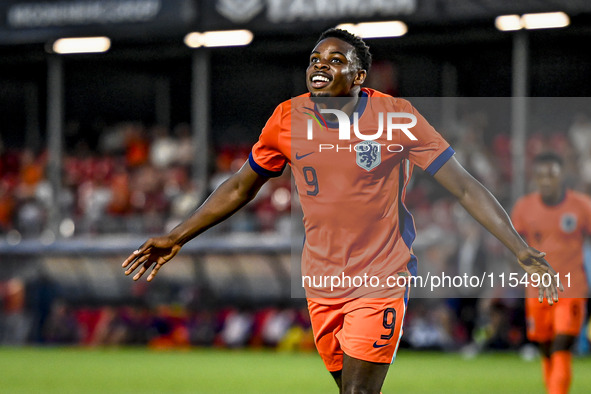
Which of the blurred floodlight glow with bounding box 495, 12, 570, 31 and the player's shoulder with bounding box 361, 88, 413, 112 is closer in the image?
the player's shoulder with bounding box 361, 88, 413, 112

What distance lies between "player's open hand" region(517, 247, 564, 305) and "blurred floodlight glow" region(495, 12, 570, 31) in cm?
1149

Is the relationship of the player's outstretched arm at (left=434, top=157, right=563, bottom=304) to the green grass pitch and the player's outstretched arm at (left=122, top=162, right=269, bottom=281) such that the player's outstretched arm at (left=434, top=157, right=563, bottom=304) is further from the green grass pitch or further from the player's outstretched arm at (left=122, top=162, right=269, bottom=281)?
the green grass pitch

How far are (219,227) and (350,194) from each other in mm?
12998

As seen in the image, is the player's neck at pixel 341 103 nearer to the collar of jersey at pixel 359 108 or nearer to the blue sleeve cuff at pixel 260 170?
the collar of jersey at pixel 359 108

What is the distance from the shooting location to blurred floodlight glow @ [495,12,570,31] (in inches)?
627

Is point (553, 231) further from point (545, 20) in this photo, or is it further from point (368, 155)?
point (545, 20)

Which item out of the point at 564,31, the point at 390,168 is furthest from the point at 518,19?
the point at 390,168

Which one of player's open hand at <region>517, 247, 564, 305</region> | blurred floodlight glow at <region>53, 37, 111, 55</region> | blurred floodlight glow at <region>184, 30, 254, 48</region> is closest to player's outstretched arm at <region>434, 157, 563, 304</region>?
player's open hand at <region>517, 247, 564, 305</region>

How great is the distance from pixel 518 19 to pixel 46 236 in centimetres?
944

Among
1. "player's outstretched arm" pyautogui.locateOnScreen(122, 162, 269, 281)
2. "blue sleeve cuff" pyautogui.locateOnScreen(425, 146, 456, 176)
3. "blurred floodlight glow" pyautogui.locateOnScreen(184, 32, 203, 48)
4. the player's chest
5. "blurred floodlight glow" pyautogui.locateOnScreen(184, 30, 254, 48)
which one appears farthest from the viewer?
"blurred floodlight glow" pyautogui.locateOnScreen(184, 32, 203, 48)

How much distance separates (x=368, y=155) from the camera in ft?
17.6

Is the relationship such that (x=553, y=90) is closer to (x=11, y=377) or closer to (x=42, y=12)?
(x=42, y=12)

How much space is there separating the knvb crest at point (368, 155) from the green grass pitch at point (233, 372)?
6.47 metres

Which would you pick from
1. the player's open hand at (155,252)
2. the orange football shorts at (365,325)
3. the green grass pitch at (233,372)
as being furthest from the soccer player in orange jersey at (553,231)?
the player's open hand at (155,252)
